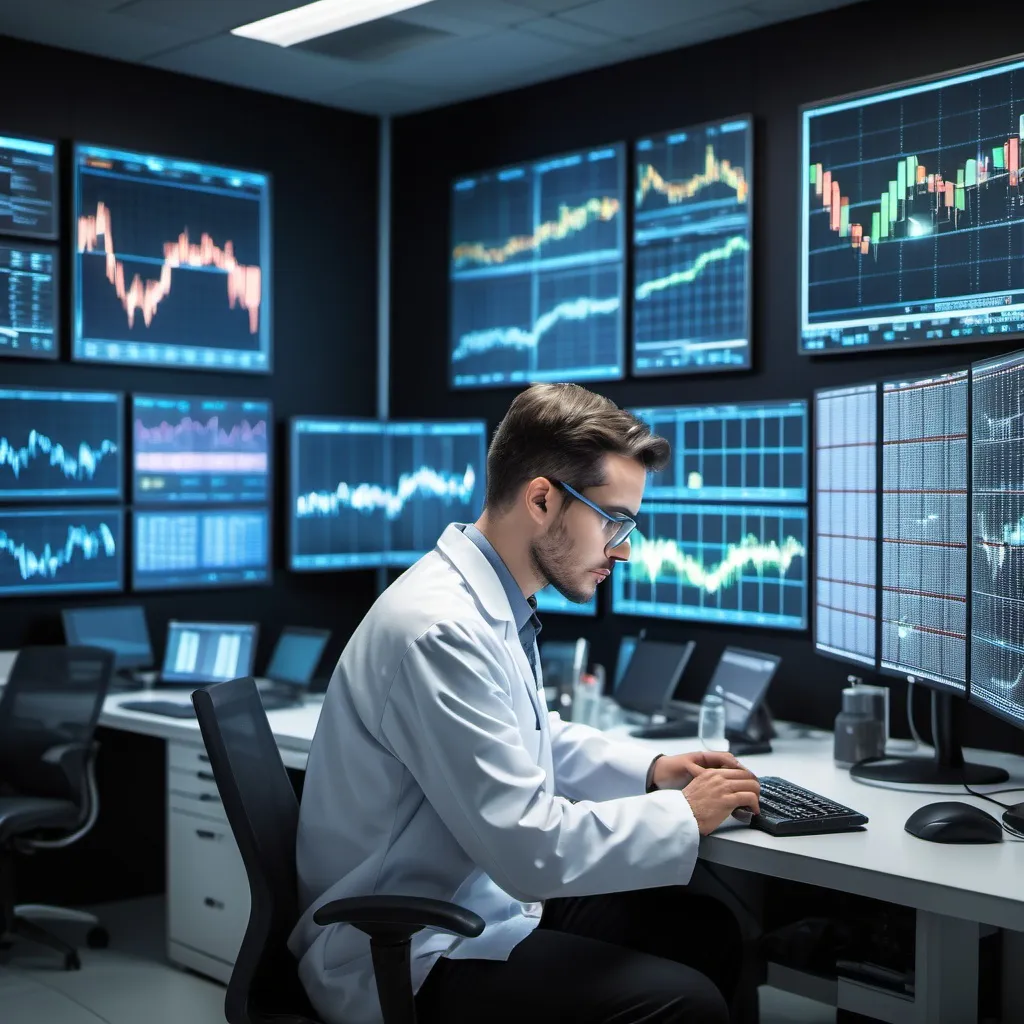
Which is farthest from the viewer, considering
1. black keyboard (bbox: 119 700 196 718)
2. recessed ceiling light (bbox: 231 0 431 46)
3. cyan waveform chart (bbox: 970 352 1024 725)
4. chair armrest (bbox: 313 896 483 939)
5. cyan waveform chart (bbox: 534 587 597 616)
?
cyan waveform chart (bbox: 534 587 597 616)

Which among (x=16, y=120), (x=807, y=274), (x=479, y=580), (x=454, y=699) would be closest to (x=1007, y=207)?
(x=807, y=274)

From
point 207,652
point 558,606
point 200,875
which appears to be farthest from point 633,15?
point 200,875

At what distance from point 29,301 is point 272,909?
2.75m

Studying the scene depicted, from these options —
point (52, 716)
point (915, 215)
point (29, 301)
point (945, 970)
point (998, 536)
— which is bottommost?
point (945, 970)

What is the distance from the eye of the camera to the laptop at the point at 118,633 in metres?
4.22

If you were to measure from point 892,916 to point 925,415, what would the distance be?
1126 millimetres

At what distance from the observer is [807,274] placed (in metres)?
3.77

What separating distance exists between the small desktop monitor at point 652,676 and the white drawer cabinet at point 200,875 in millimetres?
1163

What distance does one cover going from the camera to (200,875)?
3656mm

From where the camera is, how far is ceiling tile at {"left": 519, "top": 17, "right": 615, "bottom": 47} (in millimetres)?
3968

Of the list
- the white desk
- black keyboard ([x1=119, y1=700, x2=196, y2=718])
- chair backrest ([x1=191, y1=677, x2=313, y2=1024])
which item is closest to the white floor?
black keyboard ([x1=119, y1=700, x2=196, y2=718])

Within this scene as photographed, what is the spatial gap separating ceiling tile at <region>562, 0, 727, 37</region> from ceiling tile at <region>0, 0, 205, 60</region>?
124cm

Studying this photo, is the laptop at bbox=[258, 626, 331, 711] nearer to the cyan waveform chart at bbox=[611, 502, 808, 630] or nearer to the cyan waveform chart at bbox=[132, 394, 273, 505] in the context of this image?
the cyan waveform chart at bbox=[132, 394, 273, 505]

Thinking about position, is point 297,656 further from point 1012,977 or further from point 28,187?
point 1012,977
